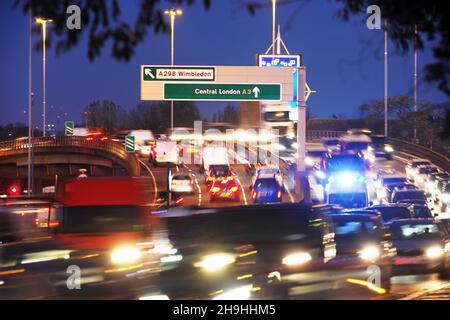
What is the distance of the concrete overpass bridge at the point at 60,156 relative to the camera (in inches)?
2429

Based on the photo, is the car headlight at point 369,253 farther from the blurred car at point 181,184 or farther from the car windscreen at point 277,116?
the car windscreen at point 277,116

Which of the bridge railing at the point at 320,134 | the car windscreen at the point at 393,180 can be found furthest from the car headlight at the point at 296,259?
the bridge railing at the point at 320,134

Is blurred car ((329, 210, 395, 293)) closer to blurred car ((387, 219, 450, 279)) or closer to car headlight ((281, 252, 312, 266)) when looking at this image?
car headlight ((281, 252, 312, 266))

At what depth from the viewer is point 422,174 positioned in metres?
43.1

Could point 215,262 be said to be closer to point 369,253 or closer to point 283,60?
point 369,253

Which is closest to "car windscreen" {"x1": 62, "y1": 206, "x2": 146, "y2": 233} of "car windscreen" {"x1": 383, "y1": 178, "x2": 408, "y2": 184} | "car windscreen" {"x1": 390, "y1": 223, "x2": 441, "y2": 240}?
"car windscreen" {"x1": 390, "y1": 223, "x2": 441, "y2": 240}

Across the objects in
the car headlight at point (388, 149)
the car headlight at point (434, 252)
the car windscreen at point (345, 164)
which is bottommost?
the car headlight at point (434, 252)

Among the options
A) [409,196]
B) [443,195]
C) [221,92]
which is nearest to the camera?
[409,196]

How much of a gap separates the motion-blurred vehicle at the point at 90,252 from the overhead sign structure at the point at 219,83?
2226 centimetres

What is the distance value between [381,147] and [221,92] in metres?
16.7

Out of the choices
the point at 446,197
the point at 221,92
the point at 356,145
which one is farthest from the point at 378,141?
the point at 221,92
